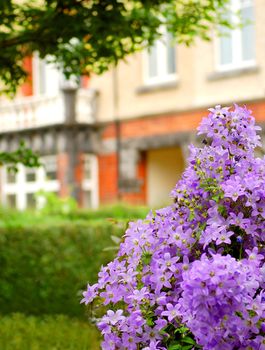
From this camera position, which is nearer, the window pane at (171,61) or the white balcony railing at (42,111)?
the window pane at (171,61)

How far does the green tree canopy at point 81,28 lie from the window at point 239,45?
10440 millimetres

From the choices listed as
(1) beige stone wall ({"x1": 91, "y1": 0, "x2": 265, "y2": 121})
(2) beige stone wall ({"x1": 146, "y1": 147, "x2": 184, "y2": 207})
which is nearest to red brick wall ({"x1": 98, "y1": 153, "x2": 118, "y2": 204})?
(2) beige stone wall ({"x1": 146, "y1": 147, "x2": 184, "y2": 207})

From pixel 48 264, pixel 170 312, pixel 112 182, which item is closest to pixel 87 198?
pixel 112 182

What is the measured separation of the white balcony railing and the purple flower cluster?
1712 centimetres

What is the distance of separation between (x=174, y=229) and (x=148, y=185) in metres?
16.9

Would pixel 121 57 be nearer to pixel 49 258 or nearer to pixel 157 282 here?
pixel 49 258

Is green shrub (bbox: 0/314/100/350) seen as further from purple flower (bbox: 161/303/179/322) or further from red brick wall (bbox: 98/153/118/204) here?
red brick wall (bbox: 98/153/118/204)

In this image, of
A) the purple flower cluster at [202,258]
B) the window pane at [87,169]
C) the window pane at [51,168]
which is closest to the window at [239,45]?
the window pane at [87,169]

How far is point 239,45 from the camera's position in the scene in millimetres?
18359

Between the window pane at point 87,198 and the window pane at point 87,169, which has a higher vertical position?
the window pane at point 87,169

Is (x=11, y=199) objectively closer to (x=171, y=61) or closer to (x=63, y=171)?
(x=63, y=171)

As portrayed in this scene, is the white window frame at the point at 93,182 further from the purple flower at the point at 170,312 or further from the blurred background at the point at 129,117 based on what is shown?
the purple flower at the point at 170,312

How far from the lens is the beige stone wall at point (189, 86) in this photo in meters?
17.8

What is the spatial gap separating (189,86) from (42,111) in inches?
174
